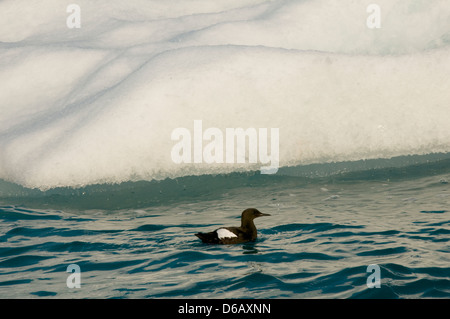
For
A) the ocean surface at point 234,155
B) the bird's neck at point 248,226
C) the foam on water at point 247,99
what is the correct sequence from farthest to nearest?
1. the foam on water at point 247,99
2. the bird's neck at point 248,226
3. the ocean surface at point 234,155

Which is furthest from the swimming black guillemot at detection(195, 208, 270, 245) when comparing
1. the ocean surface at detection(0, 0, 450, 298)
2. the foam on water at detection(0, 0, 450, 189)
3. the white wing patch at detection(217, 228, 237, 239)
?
the foam on water at detection(0, 0, 450, 189)

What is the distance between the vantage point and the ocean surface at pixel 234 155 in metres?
5.07

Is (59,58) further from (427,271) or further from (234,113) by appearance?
(427,271)

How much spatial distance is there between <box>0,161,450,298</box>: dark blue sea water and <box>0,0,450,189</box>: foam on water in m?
0.28

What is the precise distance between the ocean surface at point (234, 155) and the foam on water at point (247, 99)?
0.06 feet

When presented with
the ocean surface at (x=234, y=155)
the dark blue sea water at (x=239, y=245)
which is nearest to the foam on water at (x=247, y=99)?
the ocean surface at (x=234, y=155)

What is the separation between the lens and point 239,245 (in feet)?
19.5

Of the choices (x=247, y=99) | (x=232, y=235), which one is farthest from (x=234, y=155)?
(x=232, y=235)

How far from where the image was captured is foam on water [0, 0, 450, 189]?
740 centimetres

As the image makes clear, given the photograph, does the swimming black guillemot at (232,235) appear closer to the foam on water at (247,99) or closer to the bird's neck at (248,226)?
the bird's neck at (248,226)

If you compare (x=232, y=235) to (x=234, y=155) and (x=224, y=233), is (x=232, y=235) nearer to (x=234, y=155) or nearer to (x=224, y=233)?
(x=224, y=233)

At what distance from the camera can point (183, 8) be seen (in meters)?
11.3

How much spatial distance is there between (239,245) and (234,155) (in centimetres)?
165
